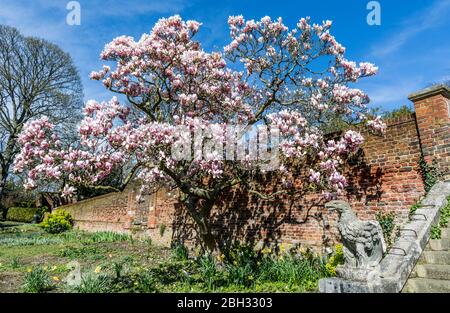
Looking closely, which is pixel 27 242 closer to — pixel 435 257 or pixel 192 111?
pixel 192 111

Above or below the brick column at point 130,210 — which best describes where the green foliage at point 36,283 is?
below

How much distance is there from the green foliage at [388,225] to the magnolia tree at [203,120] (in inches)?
40.7

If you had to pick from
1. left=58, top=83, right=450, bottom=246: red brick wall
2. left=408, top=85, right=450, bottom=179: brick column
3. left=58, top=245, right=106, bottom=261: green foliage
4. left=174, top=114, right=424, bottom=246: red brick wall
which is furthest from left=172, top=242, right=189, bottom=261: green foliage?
left=408, top=85, right=450, bottom=179: brick column

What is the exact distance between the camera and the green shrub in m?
21.3

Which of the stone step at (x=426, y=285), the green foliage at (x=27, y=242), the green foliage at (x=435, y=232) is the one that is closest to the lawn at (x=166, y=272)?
the stone step at (x=426, y=285)

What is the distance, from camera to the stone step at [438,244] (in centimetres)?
514

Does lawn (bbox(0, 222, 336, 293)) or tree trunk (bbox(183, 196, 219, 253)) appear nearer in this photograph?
lawn (bbox(0, 222, 336, 293))

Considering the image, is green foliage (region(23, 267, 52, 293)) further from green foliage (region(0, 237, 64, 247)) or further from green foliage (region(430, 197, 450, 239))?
green foliage (region(0, 237, 64, 247))

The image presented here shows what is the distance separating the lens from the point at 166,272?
27.5ft

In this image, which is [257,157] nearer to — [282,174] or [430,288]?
Result: [282,174]

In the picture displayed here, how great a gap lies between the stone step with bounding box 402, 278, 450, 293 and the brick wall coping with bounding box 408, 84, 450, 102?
148 inches

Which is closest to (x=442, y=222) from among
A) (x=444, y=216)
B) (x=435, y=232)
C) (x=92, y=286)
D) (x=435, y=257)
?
(x=444, y=216)

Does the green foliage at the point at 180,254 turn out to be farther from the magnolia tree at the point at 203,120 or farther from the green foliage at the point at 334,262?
the green foliage at the point at 334,262

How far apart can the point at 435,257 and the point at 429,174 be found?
6.29ft
